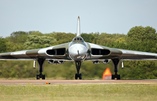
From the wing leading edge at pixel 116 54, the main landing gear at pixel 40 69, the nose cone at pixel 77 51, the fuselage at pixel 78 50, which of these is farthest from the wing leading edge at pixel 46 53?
the wing leading edge at pixel 116 54

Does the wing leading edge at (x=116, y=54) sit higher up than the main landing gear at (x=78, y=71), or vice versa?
the wing leading edge at (x=116, y=54)

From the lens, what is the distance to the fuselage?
3434 cm

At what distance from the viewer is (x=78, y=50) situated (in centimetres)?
3428

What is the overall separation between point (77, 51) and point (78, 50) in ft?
0.38

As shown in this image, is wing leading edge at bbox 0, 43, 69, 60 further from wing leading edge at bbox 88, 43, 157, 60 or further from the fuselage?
wing leading edge at bbox 88, 43, 157, 60

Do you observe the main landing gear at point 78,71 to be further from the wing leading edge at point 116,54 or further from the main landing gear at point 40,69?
the main landing gear at point 40,69

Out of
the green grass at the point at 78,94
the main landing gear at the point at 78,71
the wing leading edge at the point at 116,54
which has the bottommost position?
the green grass at the point at 78,94

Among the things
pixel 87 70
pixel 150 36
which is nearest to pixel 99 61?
pixel 87 70

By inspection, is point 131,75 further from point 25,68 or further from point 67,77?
point 25,68

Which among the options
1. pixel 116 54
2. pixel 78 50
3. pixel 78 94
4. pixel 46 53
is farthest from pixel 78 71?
pixel 78 94

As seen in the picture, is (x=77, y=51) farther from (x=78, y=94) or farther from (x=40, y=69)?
(x=78, y=94)

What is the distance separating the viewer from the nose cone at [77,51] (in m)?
34.3

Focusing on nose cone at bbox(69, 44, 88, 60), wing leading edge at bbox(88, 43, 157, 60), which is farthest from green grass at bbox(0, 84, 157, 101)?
wing leading edge at bbox(88, 43, 157, 60)

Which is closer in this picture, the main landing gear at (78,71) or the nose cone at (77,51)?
the nose cone at (77,51)
